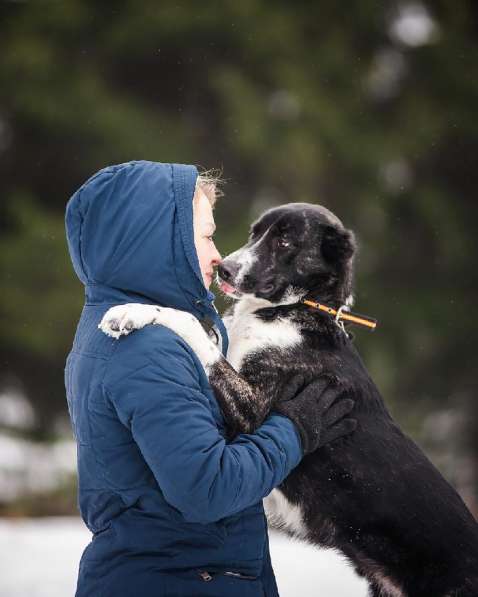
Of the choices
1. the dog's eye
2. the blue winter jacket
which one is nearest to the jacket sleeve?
the blue winter jacket

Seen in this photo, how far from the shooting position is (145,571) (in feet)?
6.34

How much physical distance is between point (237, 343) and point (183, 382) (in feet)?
3.51

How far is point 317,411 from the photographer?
90.7 inches

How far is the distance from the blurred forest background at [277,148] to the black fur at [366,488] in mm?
5374

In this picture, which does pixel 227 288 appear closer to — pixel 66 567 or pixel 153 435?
pixel 153 435

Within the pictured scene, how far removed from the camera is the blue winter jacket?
1838 millimetres

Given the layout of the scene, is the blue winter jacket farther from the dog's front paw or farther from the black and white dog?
the black and white dog

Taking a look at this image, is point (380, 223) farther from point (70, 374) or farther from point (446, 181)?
point (70, 374)

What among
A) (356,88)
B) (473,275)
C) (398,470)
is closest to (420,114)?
(356,88)

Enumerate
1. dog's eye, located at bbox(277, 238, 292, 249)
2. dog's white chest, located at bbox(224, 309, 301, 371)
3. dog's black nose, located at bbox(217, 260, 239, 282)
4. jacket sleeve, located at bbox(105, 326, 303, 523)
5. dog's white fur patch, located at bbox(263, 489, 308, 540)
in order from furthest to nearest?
dog's eye, located at bbox(277, 238, 292, 249) < dog's black nose, located at bbox(217, 260, 239, 282) < dog's white chest, located at bbox(224, 309, 301, 371) < dog's white fur patch, located at bbox(263, 489, 308, 540) < jacket sleeve, located at bbox(105, 326, 303, 523)

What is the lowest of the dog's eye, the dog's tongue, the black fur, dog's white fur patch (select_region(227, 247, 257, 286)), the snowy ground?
the snowy ground

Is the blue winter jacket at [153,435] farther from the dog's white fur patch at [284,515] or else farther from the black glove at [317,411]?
the dog's white fur patch at [284,515]

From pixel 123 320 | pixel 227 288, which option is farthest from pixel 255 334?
pixel 123 320

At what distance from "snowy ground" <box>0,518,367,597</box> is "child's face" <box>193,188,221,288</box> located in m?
2.16
